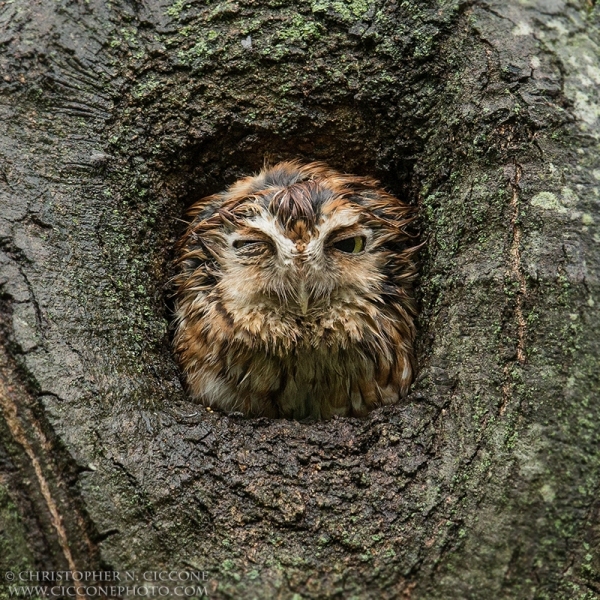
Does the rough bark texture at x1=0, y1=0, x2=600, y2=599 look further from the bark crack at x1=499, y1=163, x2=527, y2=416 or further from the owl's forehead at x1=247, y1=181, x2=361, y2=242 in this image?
the owl's forehead at x1=247, y1=181, x2=361, y2=242

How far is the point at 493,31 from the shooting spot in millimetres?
2846

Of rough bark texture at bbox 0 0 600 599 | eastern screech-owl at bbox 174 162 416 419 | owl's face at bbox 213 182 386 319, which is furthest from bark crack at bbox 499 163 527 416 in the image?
owl's face at bbox 213 182 386 319

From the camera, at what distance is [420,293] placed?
10.5 ft

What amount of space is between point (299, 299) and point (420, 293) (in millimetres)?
576

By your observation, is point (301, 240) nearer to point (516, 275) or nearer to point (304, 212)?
point (304, 212)

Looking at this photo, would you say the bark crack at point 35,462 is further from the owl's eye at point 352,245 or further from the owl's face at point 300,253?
the owl's eye at point 352,245

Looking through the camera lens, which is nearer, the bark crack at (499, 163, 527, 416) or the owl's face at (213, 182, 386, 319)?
the bark crack at (499, 163, 527, 416)

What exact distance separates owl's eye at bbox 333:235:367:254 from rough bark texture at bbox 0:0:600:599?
1.10 ft

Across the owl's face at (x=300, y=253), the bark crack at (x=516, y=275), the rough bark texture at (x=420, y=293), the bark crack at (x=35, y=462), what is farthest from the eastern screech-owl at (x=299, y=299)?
the bark crack at (x=35, y=462)

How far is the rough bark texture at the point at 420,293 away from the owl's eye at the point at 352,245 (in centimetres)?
34

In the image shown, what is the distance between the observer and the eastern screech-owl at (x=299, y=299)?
10.3 ft

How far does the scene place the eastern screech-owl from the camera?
3141 mm

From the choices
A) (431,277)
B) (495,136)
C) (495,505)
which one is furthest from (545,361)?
(495,136)

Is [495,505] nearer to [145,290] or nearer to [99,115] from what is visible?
[145,290]
